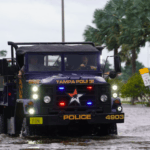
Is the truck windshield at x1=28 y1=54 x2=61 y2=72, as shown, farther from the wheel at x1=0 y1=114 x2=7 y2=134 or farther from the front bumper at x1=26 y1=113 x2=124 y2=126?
the wheel at x1=0 y1=114 x2=7 y2=134

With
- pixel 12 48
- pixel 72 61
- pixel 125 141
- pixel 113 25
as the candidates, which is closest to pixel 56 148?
pixel 125 141

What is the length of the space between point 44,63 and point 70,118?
2.07 m

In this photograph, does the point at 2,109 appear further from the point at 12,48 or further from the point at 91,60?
the point at 91,60

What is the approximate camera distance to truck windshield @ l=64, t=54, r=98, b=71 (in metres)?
13.9

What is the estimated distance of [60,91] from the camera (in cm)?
1288

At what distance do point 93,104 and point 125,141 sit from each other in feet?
4.75

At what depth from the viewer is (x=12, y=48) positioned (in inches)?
576

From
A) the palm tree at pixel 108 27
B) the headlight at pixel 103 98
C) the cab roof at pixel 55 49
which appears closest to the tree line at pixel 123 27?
the palm tree at pixel 108 27

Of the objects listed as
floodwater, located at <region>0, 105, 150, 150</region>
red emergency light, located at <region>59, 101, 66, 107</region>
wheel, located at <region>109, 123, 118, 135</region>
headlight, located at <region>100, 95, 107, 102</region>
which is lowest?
floodwater, located at <region>0, 105, 150, 150</region>

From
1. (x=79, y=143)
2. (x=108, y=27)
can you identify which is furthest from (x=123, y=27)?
(x=79, y=143)

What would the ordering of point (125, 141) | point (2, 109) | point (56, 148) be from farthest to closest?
point (2, 109), point (125, 141), point (56, 148)

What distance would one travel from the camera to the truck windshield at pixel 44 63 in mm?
13820

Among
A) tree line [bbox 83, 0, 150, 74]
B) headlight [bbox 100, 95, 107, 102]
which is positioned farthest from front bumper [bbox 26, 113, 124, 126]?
tree line [bbox 83, 0, 150, 74]

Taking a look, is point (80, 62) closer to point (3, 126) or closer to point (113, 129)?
point (113, 129)
